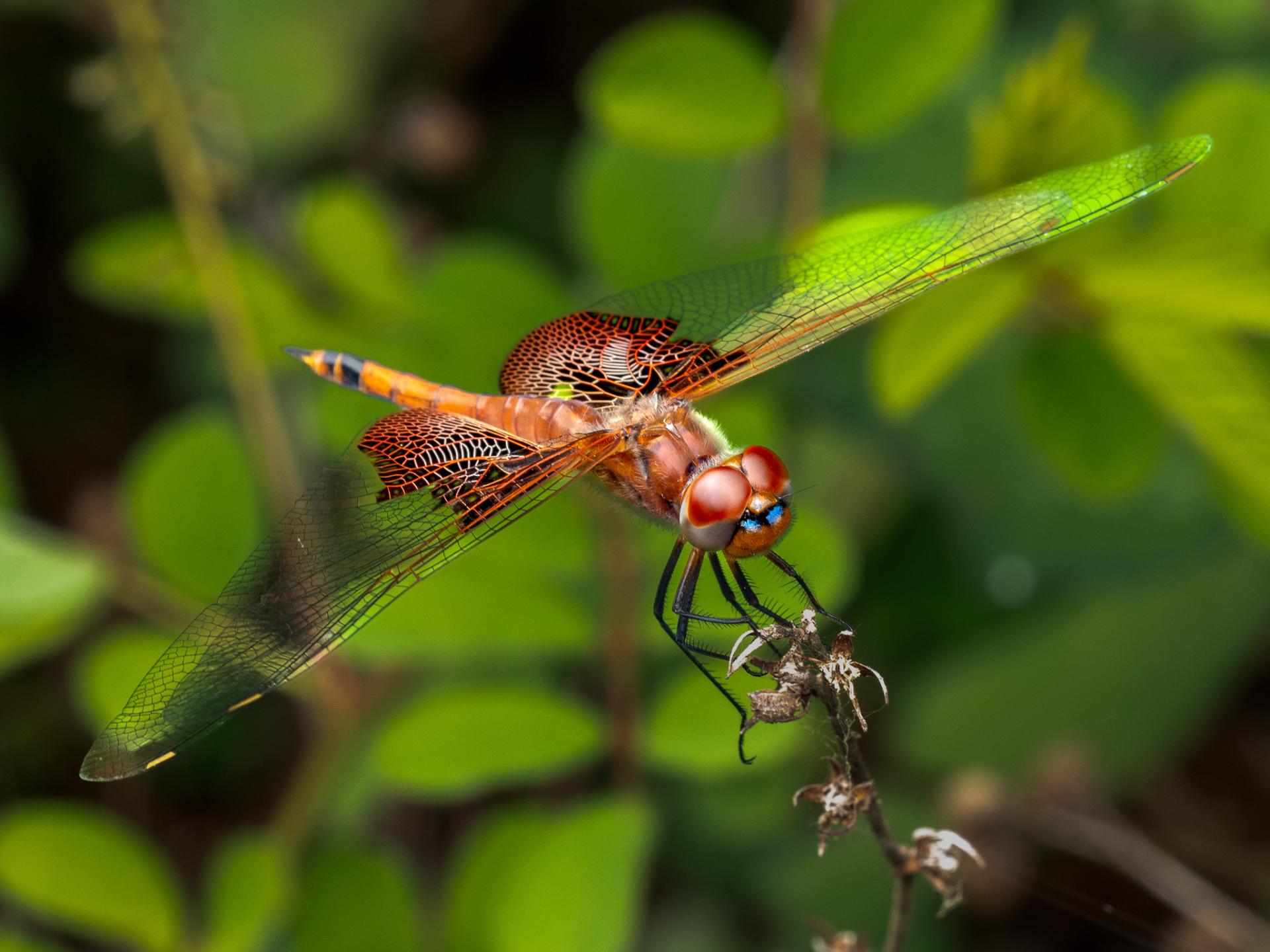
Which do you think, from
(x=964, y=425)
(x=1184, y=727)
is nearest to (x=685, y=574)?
(x=964, y=425)

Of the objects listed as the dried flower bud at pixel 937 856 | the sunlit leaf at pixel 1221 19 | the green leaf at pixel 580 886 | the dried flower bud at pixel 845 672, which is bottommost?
the dried flower bud at pixel 937 856

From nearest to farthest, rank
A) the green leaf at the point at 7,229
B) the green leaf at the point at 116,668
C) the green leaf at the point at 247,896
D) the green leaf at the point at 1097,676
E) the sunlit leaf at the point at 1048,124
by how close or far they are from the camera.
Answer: the sunlit leaf at the point at 1048,124 < the green leaf at the point at 247,896 < the green leaf at the point at 116,668 < the green leaf at the point at 1097,676 < the green leaf at the point at 7,229

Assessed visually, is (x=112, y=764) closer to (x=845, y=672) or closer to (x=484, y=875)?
(x=484, y=875)

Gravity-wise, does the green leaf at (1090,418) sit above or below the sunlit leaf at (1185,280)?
above

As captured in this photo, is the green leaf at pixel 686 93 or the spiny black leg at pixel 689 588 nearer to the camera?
the spiny black leg at pixel 689 588

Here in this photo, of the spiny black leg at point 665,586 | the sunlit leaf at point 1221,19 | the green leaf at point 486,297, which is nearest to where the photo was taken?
the spiny black leg at point 665,586

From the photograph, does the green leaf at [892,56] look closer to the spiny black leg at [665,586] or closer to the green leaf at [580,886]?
the spiny black leg at [665,586]

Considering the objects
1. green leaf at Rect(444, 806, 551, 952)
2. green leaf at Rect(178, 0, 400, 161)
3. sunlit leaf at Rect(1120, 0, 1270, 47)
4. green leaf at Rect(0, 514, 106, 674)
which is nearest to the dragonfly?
green leaf at Rect(0, 514, 106, 674)

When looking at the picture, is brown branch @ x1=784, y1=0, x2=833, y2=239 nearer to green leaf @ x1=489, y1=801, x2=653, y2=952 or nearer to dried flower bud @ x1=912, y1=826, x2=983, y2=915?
green leaf @ x1=489, y1=801, x2=653, y2=952

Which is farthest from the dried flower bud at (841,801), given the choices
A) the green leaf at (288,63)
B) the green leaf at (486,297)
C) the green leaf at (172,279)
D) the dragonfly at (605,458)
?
the green leaf at (288,63)
